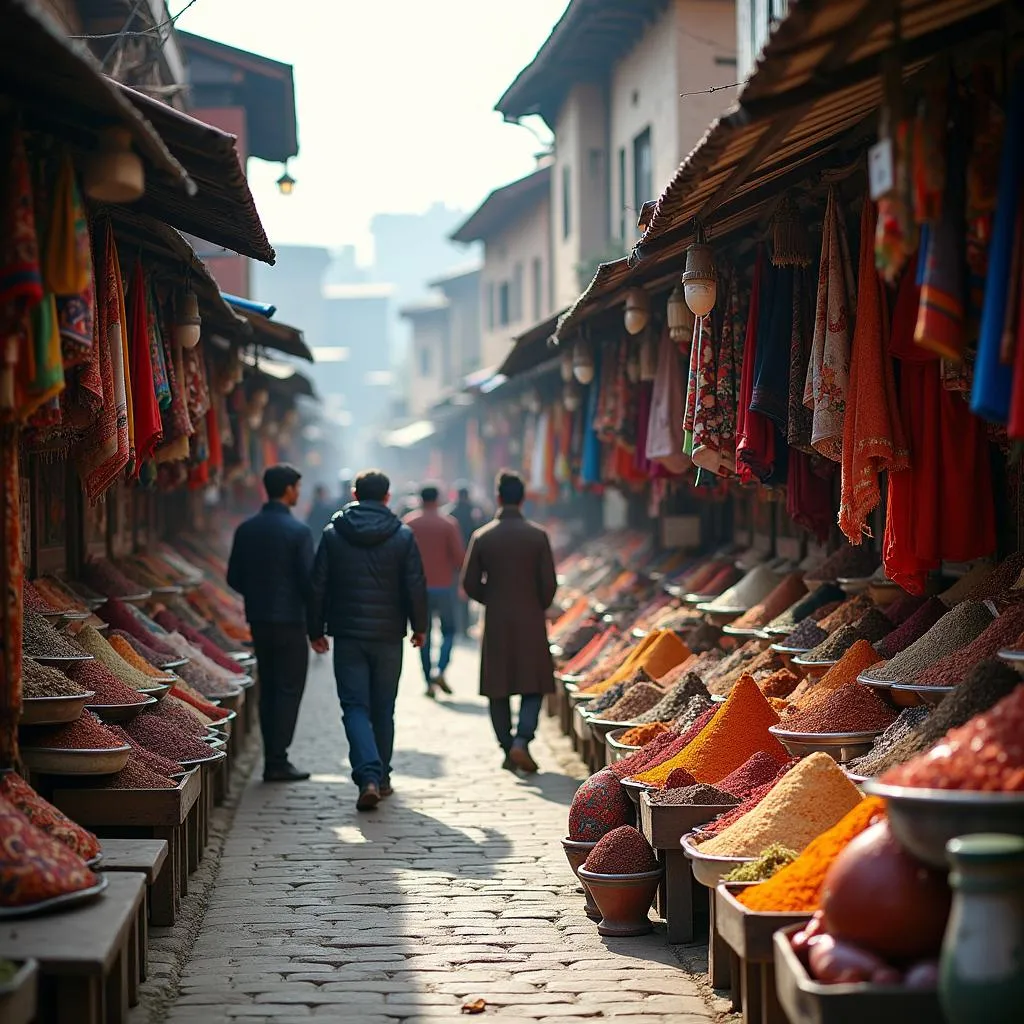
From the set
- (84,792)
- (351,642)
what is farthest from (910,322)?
(351,642)

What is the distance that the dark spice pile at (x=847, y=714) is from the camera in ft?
19.2

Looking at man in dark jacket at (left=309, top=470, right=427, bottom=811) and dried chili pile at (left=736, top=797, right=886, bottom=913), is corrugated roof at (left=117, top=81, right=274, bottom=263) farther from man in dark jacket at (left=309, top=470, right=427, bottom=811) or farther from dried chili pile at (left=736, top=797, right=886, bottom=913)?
dried chili pile at (left=736, top=797, right=886, bottom=913)

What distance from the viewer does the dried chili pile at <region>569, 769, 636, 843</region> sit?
687 cm

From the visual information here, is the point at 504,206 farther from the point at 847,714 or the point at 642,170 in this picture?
the point at 847,714

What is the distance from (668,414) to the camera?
31.5 ft

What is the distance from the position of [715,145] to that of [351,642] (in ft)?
16.7

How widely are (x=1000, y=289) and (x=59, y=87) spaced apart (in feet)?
9.50

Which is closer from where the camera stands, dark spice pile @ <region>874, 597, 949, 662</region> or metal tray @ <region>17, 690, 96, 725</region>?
metal tray @ <region>17, 690, 96, 725</region>

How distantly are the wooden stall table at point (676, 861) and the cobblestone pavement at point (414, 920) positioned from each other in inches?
6.2

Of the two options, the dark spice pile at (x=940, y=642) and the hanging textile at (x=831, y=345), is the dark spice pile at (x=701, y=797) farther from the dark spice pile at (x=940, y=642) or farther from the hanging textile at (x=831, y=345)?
the hanging textile at (x=831, y=345)

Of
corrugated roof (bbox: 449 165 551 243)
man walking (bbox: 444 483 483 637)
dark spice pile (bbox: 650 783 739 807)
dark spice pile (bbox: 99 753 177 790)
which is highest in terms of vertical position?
corrugated roof (bbox: 449 165 551 243)

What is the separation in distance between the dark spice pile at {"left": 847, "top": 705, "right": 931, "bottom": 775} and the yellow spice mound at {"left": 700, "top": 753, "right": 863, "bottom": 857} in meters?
0.10

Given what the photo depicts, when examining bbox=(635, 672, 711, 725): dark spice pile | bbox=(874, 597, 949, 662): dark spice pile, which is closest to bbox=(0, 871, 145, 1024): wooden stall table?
bbox=(874, 597, 949, 662): dark spice pile

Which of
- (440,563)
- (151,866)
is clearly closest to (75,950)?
(151,866)
